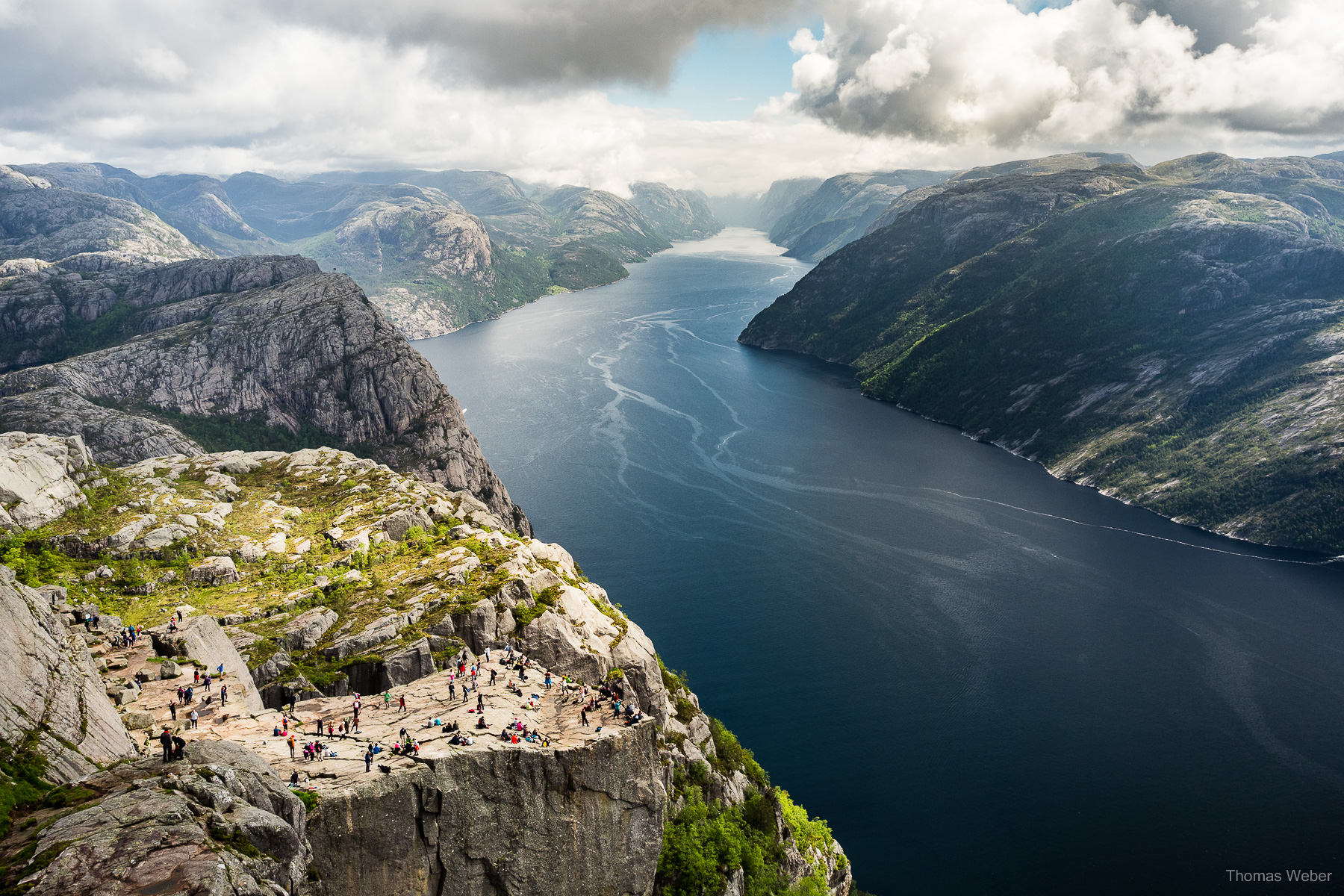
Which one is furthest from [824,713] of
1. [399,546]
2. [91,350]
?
[91,350]

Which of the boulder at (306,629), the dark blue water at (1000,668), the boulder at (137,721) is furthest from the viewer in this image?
the dark blue water at (1000,668)

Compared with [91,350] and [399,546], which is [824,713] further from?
[91,350]

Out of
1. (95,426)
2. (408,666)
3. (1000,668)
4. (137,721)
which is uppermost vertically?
(137,721)

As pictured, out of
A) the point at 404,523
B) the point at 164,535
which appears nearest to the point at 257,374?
the point at 164,535

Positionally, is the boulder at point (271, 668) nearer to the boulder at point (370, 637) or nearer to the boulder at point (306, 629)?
the boulder at point (370, 637)

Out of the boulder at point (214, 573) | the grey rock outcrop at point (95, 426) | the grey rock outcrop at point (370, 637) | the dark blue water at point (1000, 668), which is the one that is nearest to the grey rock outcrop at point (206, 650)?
the grey rock outcrop at point (370, 637)

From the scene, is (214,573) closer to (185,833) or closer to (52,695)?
(52,695)
